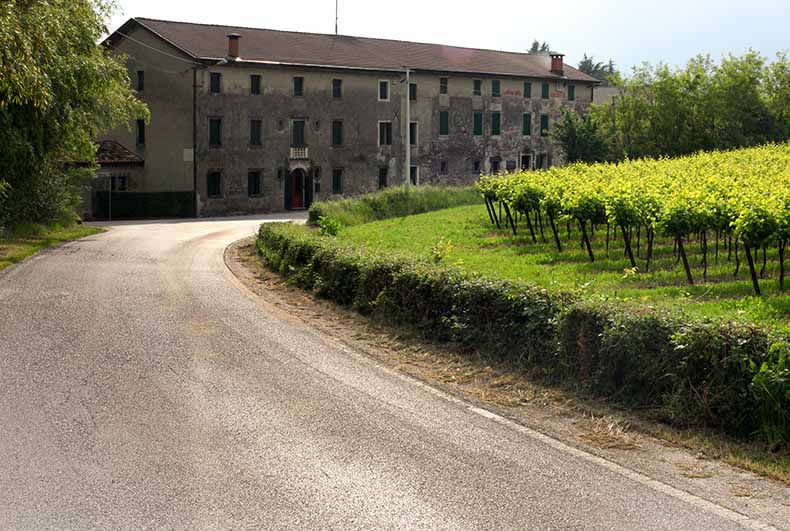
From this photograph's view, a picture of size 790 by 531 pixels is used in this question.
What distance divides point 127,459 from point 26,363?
4614 mm

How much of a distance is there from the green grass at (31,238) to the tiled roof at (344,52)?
20.4m

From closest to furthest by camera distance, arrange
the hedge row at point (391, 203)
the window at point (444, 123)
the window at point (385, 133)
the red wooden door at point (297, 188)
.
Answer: the hedge row at point (391, 203)
the red wooden door at point (297, 188)
the window at point (385, 133)
the window at point (444, 123)

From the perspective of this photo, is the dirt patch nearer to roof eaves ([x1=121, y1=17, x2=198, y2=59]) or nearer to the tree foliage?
roof eaves ([x1=121, y1=17, x2=198, y2=59])

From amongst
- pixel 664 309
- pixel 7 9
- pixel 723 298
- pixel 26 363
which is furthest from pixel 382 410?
pixel 7 9

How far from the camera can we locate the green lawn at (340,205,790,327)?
15.9 m

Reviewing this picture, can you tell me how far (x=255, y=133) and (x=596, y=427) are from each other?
159ft

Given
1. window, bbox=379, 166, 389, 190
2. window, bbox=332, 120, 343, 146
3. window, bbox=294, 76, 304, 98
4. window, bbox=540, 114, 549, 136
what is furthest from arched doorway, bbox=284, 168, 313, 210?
window, bbox=540, 114, 549, 136

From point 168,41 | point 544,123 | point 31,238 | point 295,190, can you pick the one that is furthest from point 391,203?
point 544,123

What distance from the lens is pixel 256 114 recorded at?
56625 millimetres

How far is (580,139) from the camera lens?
193 ft

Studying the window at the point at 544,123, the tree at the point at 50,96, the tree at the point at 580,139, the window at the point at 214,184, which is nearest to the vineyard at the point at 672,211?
the tree at the point at 50,96

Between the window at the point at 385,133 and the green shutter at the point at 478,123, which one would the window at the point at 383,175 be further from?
the green shutter at the point at 478,123

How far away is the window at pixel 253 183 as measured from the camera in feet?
188

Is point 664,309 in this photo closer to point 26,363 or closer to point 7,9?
point 26,363
